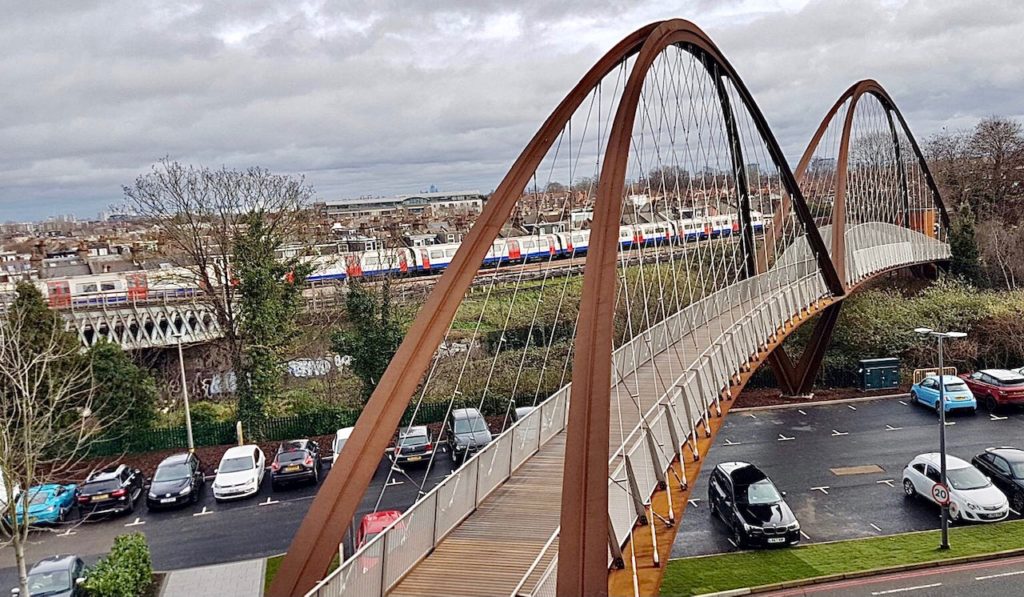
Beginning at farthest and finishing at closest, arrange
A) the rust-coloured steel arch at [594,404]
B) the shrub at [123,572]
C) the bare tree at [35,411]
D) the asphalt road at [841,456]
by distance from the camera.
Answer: the asphalt road at [841,456] → the shrub at [123,572] → the bare tree at [35,411] → the rust-coloured steel arch at [594,404]

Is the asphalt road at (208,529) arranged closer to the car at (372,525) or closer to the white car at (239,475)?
the white car at (239,475)

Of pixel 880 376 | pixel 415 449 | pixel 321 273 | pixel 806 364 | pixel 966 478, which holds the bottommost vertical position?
pixel 880 376

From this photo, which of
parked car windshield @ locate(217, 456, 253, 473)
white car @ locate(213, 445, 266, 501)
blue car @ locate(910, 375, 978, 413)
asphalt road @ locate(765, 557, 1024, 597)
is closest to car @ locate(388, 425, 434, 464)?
white car @ locate(213, 445, 266, 501)

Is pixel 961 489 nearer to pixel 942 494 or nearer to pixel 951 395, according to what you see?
pixel 942 494

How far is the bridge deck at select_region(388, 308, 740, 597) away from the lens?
7914 mm

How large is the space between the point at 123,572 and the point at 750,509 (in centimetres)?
1088

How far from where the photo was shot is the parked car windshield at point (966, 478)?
602 inches

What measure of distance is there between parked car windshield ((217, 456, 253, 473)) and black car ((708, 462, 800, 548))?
11.3m

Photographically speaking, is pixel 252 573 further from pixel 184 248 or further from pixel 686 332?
pixel 184 248

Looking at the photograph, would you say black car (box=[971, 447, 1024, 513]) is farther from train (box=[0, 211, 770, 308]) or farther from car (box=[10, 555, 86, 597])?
car (box=[10, 555, 86, 597])

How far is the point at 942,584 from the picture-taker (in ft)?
41.1

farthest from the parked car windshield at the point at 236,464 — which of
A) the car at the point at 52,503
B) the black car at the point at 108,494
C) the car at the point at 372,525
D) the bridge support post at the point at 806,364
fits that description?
the bridge support post at the point at 806,364

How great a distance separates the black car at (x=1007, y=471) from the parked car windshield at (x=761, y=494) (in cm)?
490

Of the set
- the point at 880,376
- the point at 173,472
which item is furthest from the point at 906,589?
the point at 173,472
